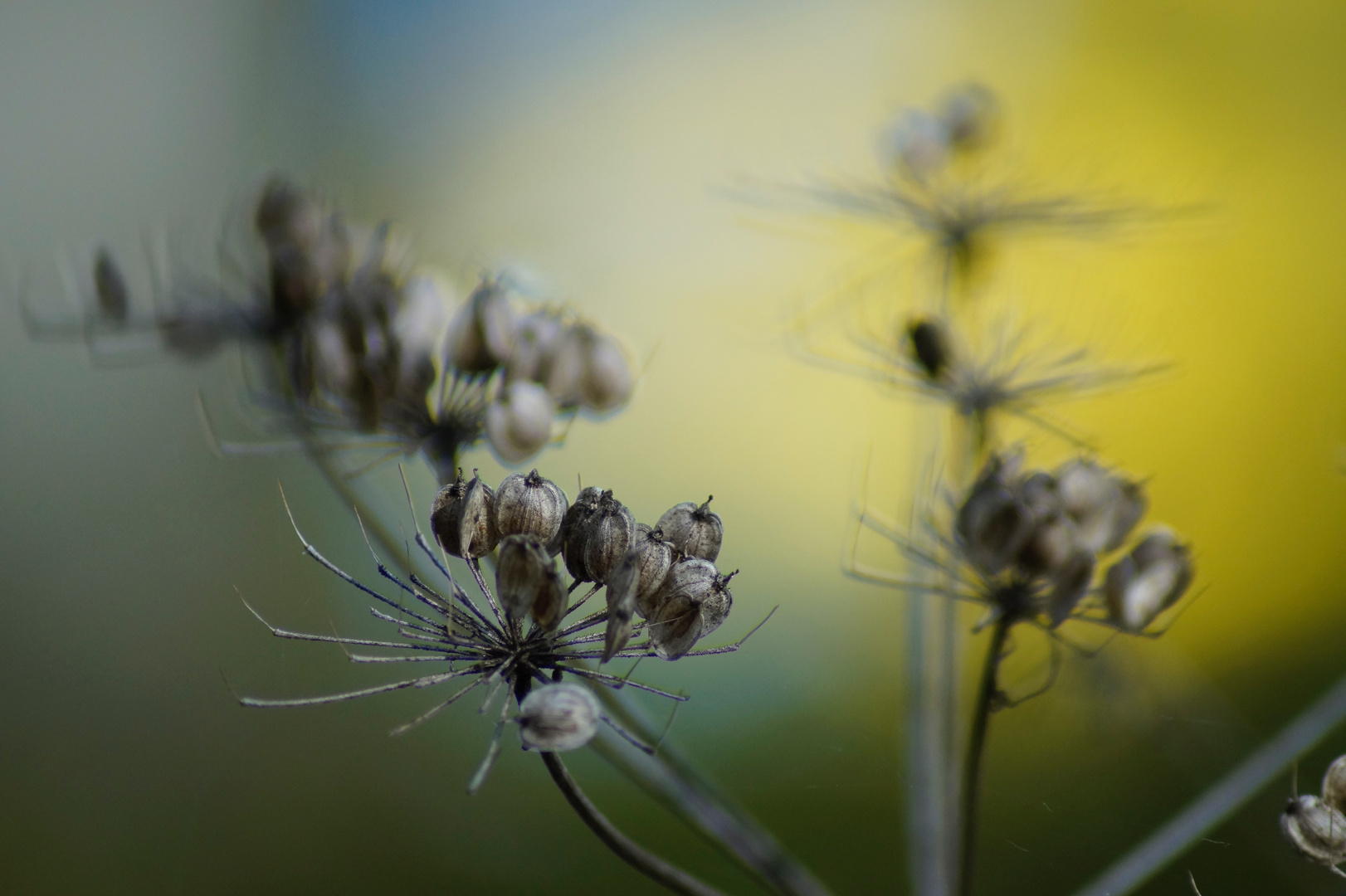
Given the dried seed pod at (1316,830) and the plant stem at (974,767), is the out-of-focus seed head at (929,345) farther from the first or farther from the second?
the dried seed pod at (1316,830)

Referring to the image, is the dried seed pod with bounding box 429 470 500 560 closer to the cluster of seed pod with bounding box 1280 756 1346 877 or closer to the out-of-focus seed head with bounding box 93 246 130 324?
the cluster of seed pod with bounding box 1280 756 1346 877

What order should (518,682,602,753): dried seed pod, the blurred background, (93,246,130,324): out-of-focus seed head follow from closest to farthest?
(518,682,602,753): dried seed pod, (93,246,130,324): out-of-focus seed head, the blurred background

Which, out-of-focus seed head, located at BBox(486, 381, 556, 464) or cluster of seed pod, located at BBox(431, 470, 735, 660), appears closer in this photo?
cluster of seed pod, located at BBox(431, 470, 735, 660)

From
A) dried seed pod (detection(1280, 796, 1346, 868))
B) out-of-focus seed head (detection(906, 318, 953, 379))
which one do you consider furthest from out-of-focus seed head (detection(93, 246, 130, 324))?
dried seed pod (detection(1280, 796, 1346, 868))

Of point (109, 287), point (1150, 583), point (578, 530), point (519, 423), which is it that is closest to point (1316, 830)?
point (1150, 583)

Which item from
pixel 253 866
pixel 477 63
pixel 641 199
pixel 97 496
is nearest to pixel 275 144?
pixel 477 63

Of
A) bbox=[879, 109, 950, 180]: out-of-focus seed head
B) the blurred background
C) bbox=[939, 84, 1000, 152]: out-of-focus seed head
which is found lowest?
the blurred background
